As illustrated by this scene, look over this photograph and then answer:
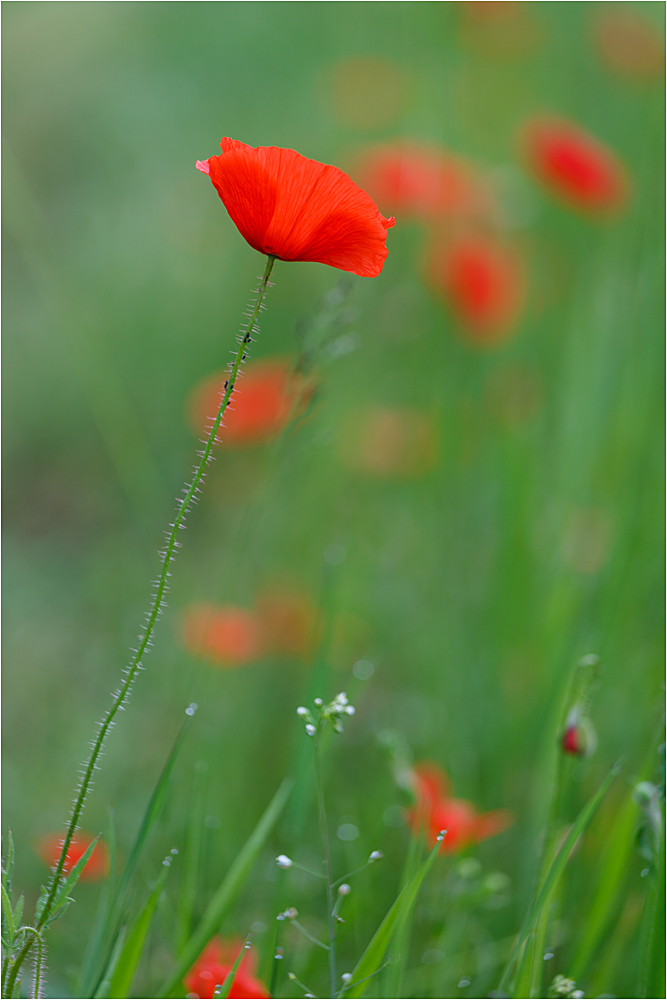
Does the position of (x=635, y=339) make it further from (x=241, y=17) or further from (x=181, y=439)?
(x=241, y=17)

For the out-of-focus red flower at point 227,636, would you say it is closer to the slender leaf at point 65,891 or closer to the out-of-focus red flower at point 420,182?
the slender leaf at point 65,891

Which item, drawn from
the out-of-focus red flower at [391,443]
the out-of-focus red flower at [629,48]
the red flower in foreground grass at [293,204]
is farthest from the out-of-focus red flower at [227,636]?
the out-of-focus red flower at [629,48]

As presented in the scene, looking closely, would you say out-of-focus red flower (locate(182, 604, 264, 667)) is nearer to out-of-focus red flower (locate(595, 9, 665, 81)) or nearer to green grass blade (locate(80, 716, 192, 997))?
green grass blade (locate(80, 716, 192, 997))

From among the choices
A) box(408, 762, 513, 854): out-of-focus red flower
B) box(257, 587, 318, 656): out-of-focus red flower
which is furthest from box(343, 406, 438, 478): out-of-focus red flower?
box(408, 762, 513, 854): out-of-focus red flower

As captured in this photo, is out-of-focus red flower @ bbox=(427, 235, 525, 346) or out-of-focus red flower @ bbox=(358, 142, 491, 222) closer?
out-of-focus red flower @ bbox=(358, 142, 491, 222)

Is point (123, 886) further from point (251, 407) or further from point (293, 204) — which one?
point (251, 407)
